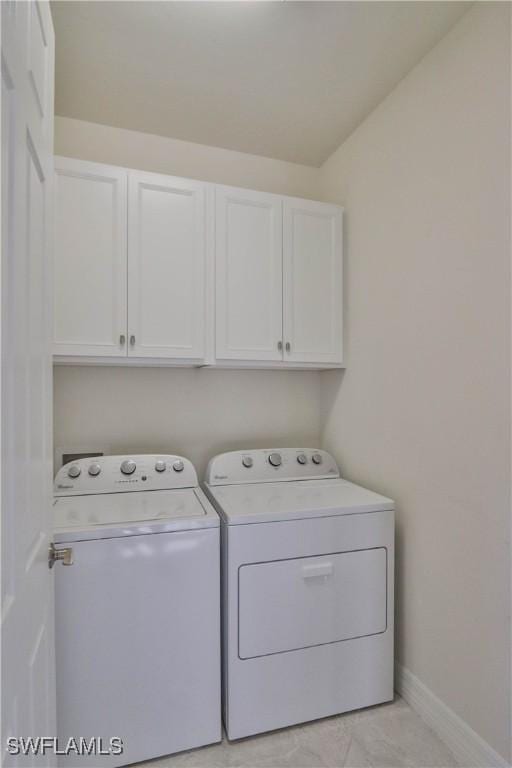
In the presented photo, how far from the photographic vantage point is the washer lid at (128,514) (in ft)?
4.52

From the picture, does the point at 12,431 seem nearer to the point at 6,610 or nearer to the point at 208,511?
the point at 6,610

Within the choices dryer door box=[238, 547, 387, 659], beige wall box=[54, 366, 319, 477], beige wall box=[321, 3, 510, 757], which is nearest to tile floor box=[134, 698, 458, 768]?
beige wall box=[321, 3, 510, 757]

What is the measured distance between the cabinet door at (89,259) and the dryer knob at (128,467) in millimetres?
515

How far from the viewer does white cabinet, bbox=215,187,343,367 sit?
1954 mm

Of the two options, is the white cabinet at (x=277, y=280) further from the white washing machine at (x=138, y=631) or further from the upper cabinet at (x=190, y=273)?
the white washing machine at (x=138, y=631)

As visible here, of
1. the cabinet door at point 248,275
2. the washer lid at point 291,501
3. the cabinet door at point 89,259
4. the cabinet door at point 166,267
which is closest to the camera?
the washer lid at point 291,501

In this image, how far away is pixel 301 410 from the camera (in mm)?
2449

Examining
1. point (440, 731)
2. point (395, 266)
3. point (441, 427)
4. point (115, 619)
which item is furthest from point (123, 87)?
point (440, 731)

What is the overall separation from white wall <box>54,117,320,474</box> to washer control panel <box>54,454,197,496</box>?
0.60ft

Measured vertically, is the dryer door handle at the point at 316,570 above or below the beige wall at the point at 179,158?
→ below

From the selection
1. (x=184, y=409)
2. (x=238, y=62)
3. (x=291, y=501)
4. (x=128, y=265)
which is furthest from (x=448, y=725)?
(x=238, y=62)

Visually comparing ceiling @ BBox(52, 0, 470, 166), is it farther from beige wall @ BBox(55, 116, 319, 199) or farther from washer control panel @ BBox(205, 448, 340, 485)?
washer control panel @ BBox(205, 448, 340, 485)

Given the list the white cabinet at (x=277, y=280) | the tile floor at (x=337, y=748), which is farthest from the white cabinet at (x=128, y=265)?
the tile floor at (x=337, y=748)

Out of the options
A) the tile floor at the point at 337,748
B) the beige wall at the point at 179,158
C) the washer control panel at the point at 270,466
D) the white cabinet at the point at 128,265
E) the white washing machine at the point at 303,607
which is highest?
the beige wall at the point at 179,158
